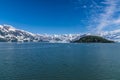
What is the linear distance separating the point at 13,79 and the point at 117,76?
99.8 ft

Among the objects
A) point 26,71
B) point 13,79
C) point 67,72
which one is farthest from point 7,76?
point 67,72

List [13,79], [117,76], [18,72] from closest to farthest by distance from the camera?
[13,79], [117,76], [18,72]

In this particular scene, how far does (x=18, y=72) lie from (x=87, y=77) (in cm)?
2197

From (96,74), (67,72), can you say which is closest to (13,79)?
(67,72)

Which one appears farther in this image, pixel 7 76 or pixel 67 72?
pixel 67 72

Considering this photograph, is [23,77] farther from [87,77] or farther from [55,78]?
[87,77]

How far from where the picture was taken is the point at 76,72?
68.4 metres

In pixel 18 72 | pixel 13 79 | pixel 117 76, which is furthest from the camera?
pixel 18 72

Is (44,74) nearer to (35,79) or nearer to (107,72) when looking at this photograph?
(35,79)

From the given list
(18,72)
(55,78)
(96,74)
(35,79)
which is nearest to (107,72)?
(96,74)

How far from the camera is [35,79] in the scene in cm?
5922

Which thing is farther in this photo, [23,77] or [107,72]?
[107,72]

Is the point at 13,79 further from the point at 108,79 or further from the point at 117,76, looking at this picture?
the point at 117,76

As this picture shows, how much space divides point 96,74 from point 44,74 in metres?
16.1
